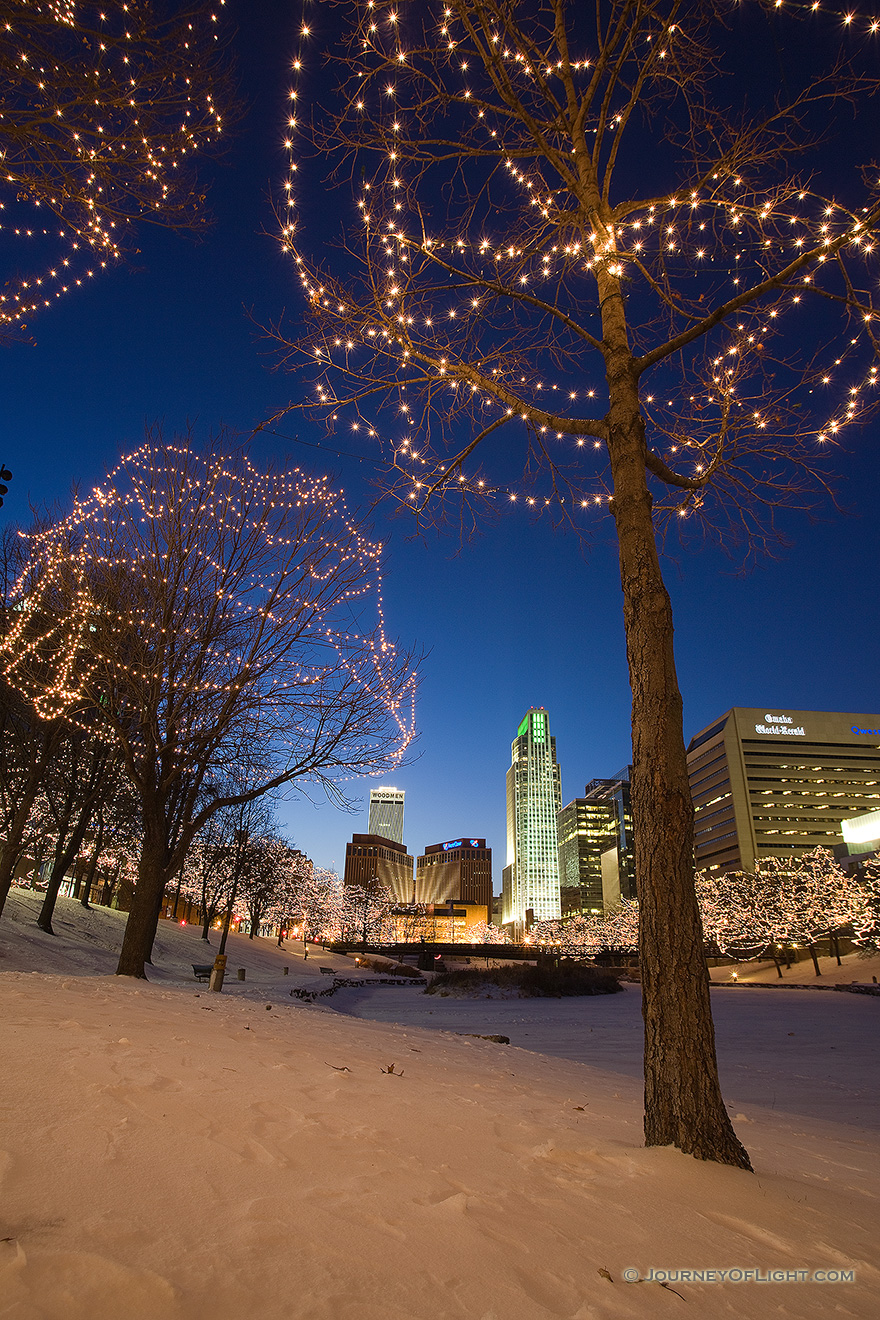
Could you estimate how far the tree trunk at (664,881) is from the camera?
339 centimetres

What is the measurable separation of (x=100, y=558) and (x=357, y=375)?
6.92 meters

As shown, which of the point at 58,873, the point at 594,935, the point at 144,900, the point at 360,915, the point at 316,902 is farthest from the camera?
the point at 594,935

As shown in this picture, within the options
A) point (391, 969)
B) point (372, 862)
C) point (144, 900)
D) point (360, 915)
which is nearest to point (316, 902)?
point (360, 915)

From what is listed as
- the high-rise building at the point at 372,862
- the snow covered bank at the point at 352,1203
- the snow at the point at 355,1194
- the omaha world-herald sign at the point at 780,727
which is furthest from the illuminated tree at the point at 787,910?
the high-rise building at the point at 372,862

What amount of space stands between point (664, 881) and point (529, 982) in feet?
94.8

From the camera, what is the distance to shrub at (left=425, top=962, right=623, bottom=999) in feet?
92.7

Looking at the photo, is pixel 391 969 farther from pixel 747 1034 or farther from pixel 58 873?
pixel 747 1034

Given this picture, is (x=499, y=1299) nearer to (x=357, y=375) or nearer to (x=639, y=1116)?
(x=639, y=1116)

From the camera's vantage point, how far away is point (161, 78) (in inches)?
190

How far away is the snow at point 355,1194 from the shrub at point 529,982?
2537cm

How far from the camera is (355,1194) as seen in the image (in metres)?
2.29

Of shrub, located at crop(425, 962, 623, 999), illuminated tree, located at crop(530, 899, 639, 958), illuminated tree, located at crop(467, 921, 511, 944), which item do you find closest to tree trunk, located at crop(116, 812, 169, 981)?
shrub, located at crop(425, 962, 623, 999)

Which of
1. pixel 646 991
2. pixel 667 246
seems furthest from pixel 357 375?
pixel 646 991

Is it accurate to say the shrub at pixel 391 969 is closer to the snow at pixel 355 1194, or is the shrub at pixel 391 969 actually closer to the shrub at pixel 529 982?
the shrub at pixel 529 982
